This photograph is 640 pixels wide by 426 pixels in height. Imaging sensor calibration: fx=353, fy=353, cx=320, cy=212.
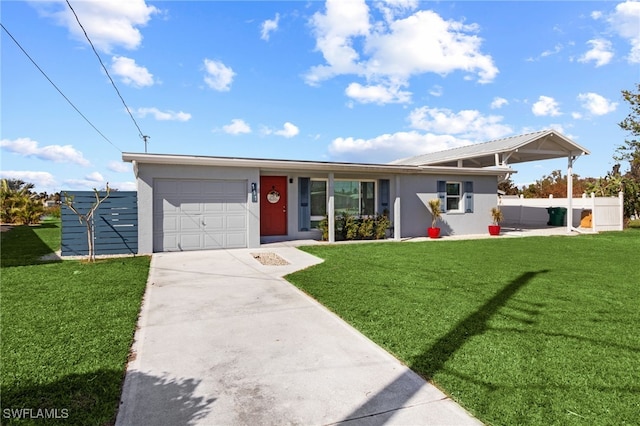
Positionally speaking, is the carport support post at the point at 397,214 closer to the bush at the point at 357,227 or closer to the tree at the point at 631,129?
the bush at the point at 357,227

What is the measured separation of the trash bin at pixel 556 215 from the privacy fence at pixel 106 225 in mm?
19404

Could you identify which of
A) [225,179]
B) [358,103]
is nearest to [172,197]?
[225,179]

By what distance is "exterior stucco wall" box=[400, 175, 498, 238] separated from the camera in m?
13.1

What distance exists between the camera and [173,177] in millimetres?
9688

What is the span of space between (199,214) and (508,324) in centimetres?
837

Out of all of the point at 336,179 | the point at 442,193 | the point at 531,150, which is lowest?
the point at 442,193

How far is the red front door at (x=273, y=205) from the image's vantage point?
11734 millimetres

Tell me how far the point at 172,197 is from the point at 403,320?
25.7ft

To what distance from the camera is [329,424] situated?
6.98ft

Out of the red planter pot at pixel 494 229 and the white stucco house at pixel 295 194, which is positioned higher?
the white stucco house at pixel 295 194

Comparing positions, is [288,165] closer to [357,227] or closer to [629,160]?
[357,227]

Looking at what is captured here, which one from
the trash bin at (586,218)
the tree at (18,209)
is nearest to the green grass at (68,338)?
the tree at (18,209)

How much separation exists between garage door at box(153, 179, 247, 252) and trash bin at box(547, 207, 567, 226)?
1653 centimetres

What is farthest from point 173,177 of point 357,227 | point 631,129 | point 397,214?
point 631,129
